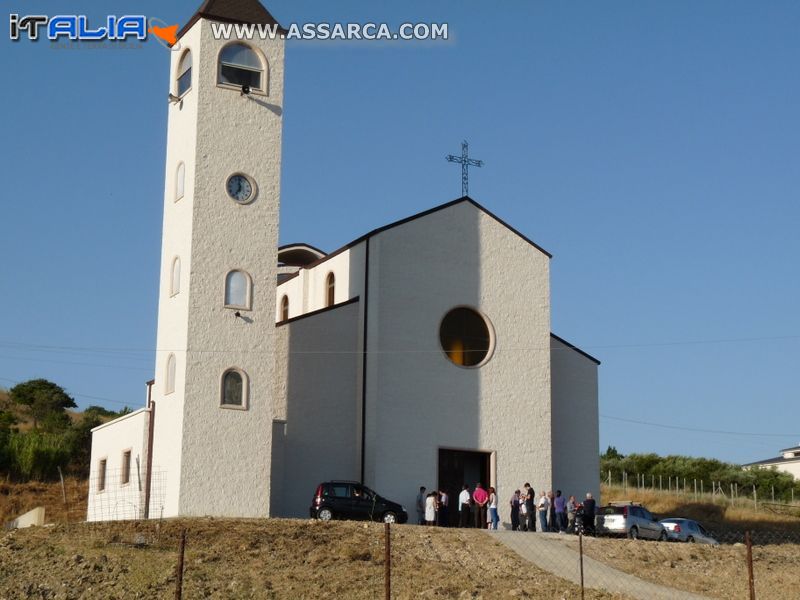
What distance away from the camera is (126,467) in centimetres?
2967

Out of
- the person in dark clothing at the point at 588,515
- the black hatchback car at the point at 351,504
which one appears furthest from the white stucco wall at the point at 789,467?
the black hatchback car at the point at 351,504

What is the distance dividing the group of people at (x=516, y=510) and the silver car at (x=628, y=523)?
1.69ft

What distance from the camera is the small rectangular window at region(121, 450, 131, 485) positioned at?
29.5m

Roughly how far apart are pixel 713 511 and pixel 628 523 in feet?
54.6

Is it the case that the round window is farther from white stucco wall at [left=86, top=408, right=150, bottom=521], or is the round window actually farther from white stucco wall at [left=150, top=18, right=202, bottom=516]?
white stucco wall at [left=86, top=408, right=150, bottom=521]

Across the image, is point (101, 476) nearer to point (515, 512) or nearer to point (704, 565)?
point (515, 512)

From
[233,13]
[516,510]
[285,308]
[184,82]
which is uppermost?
[233,13]

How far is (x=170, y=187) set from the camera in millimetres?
30203

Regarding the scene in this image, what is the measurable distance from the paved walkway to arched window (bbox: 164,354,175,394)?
849cm

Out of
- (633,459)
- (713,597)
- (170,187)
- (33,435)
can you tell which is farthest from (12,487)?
(633,459)

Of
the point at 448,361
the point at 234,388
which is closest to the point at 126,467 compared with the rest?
the point at 234,388

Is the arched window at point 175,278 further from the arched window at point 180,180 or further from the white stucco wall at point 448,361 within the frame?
the white stucco wall at point 448,361

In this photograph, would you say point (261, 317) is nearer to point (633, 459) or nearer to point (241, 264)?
point (241, 264)

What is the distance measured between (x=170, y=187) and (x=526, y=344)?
1087 centimetres
